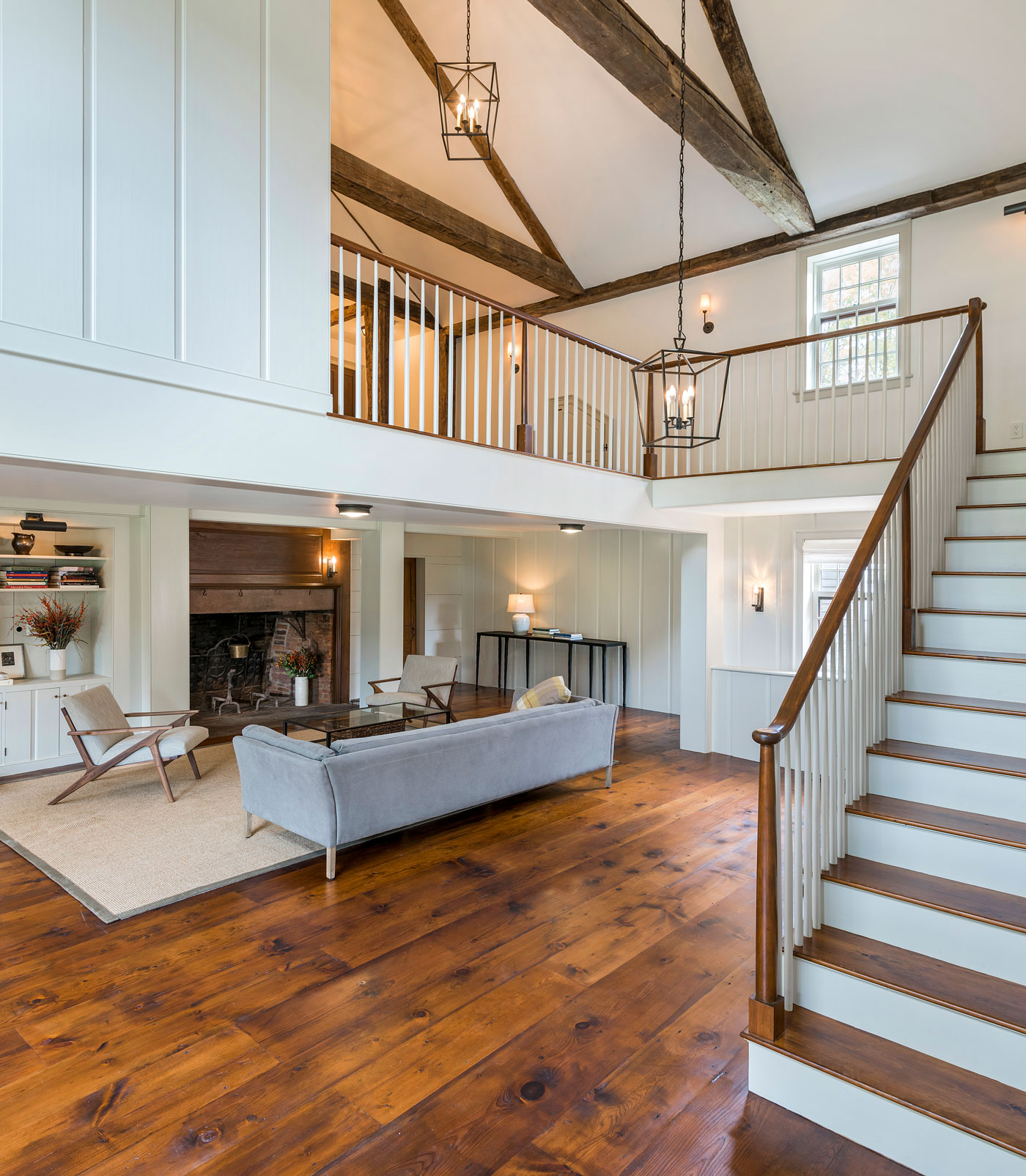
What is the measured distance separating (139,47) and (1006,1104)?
4781 millimetres

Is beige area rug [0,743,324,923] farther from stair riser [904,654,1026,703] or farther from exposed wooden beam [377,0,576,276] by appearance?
exposed wooden beam [377,0,576,276]

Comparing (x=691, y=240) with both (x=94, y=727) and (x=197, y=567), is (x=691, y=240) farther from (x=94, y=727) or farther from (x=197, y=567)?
(x=94, y=727)

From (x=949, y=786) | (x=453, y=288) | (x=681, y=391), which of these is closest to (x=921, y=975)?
(x=949, y=786)

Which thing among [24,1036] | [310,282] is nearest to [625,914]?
[24,1036]

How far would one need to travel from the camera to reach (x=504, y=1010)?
2734mm

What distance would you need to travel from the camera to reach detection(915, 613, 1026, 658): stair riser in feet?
10.2

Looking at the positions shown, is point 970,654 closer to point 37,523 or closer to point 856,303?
point 856,303

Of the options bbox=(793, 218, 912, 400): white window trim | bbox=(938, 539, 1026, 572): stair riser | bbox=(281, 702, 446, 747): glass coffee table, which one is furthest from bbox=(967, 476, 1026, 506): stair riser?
bbox=(281, 702, 446, 747): glass coffee table

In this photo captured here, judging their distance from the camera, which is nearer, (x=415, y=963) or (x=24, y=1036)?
(x=24, y=1036)

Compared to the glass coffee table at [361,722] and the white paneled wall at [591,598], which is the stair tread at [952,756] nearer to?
the glass coffee table at [361,722]

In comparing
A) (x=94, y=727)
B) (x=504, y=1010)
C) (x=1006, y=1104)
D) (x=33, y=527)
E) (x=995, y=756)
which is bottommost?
(x=504, y=1010)

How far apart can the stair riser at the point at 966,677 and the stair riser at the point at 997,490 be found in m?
1.44

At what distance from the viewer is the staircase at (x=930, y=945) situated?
6.30 feet

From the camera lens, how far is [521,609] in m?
9.78
